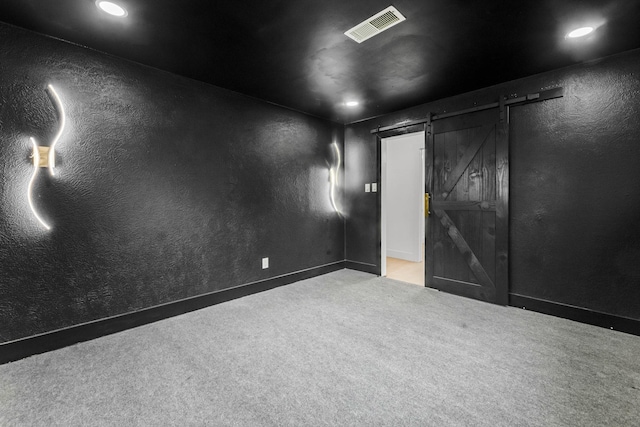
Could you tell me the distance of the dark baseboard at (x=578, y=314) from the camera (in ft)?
8.25

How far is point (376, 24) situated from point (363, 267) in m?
3.43

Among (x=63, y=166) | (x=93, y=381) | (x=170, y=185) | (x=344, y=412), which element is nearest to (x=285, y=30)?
(x=170, y=185)

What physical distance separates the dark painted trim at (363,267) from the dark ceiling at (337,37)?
264 centimetres

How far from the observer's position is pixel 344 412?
1586 millimetres

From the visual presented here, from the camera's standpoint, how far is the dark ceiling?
1888 millimetres

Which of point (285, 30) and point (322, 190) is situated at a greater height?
point (285, 30)

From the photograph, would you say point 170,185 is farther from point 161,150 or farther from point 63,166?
point 63,166

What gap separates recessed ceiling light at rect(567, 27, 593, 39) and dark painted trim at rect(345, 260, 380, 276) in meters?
3.32

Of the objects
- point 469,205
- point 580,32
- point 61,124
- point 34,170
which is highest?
point 580,32

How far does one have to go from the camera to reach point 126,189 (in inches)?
104

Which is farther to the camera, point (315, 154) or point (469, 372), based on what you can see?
point (315, 154)

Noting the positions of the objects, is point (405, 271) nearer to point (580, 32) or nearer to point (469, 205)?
point (469, 205)

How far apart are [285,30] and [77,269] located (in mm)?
2583

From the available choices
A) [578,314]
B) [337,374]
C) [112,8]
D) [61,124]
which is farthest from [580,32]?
[61,124]
